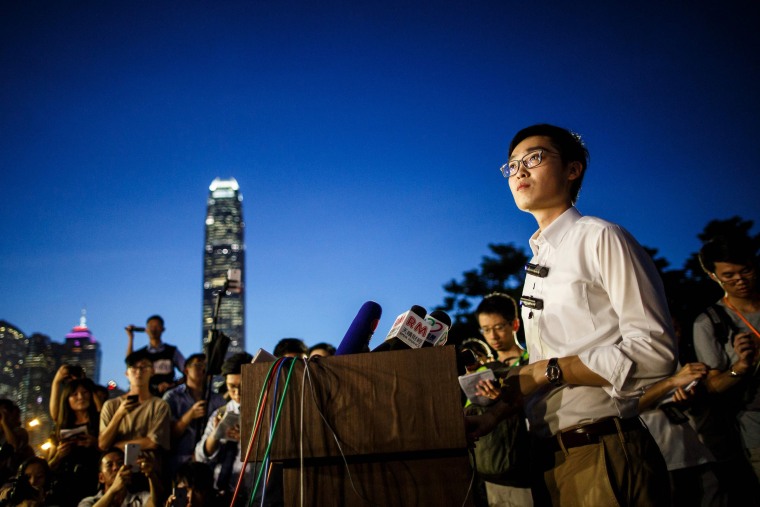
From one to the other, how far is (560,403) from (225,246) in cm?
18974

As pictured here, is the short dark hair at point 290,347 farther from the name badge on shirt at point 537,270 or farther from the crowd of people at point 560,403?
the name badge on shirt at point 537,270

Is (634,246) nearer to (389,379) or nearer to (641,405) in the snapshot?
(389,379)

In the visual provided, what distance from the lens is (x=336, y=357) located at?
1819 mm

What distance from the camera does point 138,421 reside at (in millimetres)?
6266

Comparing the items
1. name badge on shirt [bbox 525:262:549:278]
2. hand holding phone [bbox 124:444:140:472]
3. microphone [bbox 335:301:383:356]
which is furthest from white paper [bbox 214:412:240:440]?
name badge on shirt [bbox 525:262:549:278]

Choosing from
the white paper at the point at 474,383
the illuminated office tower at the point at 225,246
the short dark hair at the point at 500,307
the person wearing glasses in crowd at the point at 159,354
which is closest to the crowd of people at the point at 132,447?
the person wearing glasses in crowd at the point at 159,354

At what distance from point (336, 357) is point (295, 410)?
→ 221mm

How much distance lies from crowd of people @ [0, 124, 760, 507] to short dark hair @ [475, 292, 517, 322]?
12 millimetres

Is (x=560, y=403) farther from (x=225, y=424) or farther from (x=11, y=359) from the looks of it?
(x=11, y=359)

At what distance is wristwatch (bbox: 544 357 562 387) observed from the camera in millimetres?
2029

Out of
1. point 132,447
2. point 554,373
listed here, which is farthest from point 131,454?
point 554,373

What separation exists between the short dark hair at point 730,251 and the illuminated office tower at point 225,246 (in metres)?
167

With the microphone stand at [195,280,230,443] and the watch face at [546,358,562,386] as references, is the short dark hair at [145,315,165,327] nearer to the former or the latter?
the microphone stand at [195,280,230,443]

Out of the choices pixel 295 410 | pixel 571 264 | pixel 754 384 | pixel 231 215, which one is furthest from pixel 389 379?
pixel 231 215
